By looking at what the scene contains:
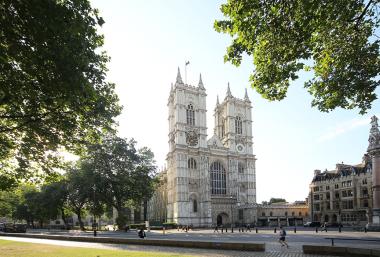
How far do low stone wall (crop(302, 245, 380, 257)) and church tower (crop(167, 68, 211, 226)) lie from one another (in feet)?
216

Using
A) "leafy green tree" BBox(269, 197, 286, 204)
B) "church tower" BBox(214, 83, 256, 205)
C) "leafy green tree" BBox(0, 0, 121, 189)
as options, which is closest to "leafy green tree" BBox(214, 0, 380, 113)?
"leafy green tree" BBox(0, 0, 121, 189)

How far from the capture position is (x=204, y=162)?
296 ft

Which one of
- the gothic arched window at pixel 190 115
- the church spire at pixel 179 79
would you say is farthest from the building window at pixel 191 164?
the church spire at pixel 179 79

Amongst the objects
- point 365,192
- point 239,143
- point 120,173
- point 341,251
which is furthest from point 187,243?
point 239,143

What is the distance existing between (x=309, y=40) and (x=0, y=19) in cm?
1035

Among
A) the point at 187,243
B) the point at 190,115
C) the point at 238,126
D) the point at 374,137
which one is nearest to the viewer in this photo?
the point at 187,243

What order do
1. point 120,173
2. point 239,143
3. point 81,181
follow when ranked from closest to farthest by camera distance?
1. point 81,181
2. point 120,173
3. point 239,143

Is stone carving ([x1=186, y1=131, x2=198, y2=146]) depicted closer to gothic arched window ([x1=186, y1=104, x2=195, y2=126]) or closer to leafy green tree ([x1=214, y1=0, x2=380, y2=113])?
gothic arched window ([x1=186, y1=104, x2=195, y2=126])

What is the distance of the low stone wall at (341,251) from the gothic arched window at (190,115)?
243 ft

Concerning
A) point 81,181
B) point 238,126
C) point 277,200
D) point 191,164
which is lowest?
point 277,200

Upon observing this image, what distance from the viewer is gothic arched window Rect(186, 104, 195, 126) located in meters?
93.6

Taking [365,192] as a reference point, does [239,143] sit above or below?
above

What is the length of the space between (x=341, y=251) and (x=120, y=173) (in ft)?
149

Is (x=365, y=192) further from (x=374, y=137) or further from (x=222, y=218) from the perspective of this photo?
(x=374, y=137)
